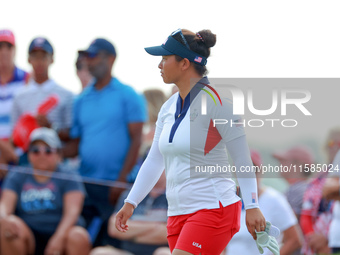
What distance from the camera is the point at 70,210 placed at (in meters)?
6.97

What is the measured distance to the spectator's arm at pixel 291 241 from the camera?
257 inches

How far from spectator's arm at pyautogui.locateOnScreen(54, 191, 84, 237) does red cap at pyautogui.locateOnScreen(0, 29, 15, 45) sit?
2.22m

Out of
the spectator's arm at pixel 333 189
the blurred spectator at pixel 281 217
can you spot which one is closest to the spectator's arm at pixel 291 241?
the blurred spectator at pixel 281 217

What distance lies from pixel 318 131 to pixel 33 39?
3570mm

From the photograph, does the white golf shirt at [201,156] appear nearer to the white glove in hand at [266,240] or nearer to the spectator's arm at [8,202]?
the white glove in hand at [266,240]

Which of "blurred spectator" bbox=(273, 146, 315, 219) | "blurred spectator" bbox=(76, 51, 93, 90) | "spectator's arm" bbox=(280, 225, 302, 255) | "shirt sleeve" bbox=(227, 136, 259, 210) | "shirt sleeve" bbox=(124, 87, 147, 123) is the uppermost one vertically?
"blurred spectator" bbox=(76, 51, 93, 90)

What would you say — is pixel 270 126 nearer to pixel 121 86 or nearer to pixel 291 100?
pixel 291 100

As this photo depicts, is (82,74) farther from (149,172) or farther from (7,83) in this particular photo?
(149,172)

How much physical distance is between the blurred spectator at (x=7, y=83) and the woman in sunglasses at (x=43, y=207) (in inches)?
17.8

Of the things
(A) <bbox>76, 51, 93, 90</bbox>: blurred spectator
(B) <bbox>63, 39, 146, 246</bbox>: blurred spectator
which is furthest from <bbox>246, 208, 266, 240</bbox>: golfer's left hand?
(A) <bbox>76, 51, 93, 90</bbox>: blurred spectator

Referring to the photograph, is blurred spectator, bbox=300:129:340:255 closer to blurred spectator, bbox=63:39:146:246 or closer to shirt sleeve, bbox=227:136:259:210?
blurred spectator, bbox=63:39:146:246

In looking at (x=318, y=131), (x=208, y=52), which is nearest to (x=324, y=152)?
(x=318, y=131)

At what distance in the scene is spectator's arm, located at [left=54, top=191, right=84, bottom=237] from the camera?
269 inches

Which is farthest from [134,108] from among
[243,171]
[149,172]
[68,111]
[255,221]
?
[255,221]
